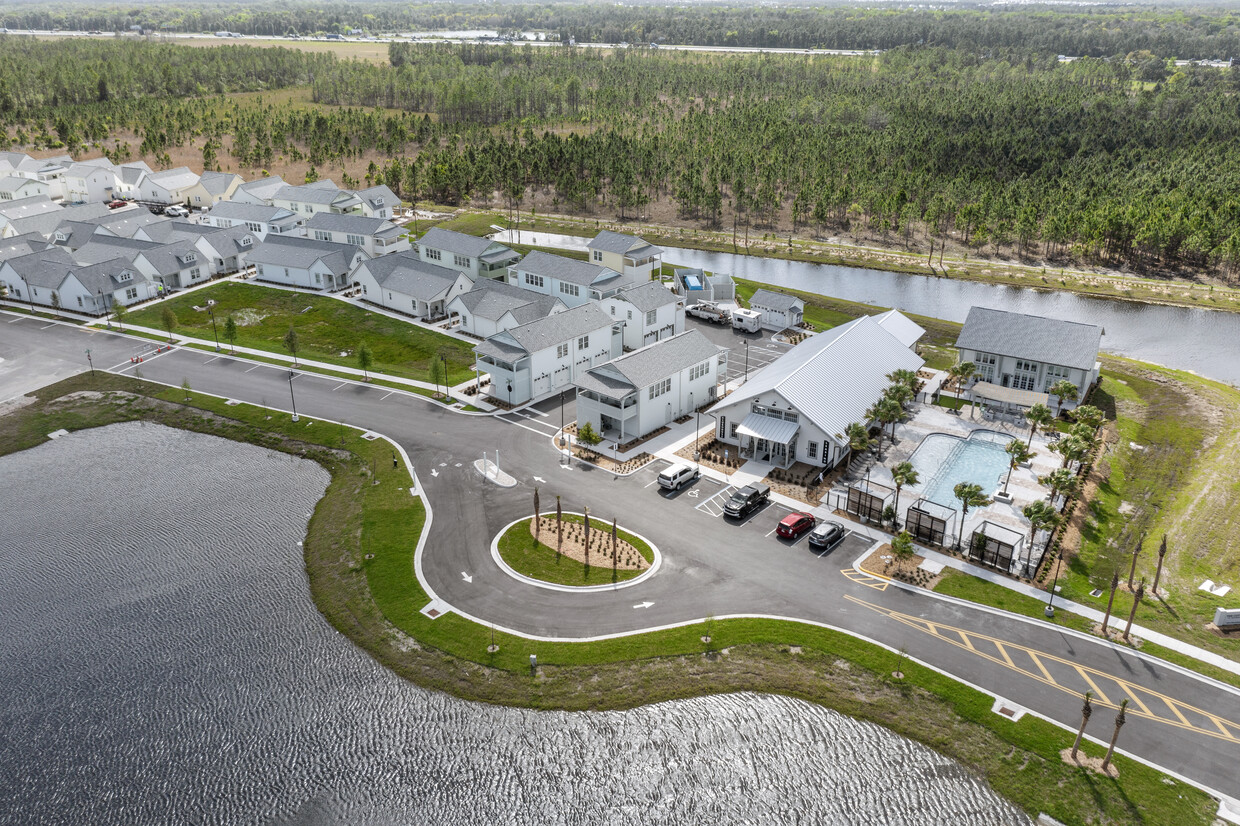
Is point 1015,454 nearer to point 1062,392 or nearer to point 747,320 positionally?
point 1062,392

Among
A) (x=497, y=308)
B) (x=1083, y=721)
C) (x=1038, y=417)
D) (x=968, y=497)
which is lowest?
(x=1083, y=721)

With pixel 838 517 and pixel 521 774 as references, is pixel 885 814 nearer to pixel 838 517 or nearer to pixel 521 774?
pixel 521 774

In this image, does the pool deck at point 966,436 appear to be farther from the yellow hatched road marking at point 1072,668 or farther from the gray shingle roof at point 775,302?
the gray shingle roof at point 775,302

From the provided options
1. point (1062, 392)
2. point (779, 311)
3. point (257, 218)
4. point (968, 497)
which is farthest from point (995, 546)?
point (257, 218)

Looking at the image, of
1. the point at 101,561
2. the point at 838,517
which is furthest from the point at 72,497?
the point at 838,517

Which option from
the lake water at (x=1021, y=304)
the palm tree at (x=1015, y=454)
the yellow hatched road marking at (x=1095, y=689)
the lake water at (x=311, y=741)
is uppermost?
the palm tree at (x=1015, y=454)

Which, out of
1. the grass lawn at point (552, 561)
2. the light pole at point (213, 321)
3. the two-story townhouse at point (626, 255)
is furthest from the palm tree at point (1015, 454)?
the light pole at point (213, 321)

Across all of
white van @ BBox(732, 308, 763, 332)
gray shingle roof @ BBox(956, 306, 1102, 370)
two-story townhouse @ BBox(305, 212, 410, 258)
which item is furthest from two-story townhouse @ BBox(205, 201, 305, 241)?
→ gray shingle roof @ BBox(956, 306, 1102, 370)
